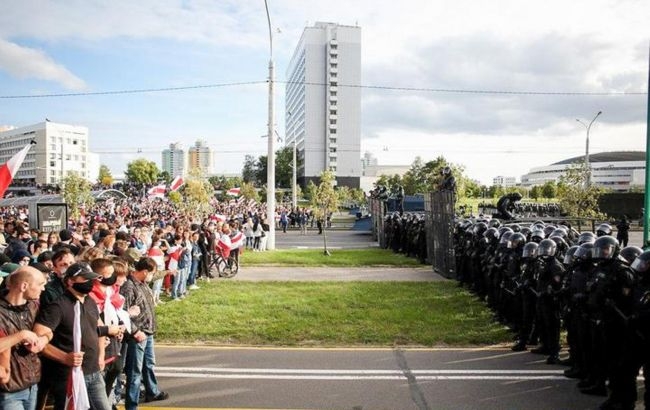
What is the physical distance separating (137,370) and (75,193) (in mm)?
33193

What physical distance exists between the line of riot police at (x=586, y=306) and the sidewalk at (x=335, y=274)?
242 inches

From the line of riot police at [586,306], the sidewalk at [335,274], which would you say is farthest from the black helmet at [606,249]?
the sidewalk at [335,274]

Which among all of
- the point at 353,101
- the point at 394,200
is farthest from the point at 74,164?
the point at 394,200

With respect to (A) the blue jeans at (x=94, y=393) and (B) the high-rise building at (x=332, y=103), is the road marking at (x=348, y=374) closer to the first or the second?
(A) the blue jeans at (x=94, y=393)

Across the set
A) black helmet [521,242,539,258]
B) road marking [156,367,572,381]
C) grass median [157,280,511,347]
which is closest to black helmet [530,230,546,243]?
black helmet [521,242,539,258]

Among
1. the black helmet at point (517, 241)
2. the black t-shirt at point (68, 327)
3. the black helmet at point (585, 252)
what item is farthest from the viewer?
the black helmet at point (517, 241)

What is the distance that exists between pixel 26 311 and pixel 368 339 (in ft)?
20.6

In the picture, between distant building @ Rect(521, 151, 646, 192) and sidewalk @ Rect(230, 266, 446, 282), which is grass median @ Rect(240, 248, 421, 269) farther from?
distant building @ Rect(521, 151, 646, 192)

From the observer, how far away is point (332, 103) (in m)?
119

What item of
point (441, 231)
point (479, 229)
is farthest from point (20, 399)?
point (441, 231)

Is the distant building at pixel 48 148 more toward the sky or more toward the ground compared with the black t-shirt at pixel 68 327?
more toward the sky

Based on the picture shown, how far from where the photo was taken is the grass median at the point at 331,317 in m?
9.62

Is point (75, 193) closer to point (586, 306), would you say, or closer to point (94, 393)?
point (94, 393)

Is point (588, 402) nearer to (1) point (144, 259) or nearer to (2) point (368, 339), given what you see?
(2) point (368, 339)
